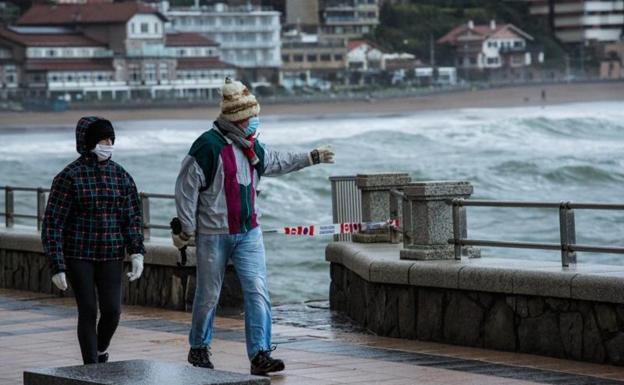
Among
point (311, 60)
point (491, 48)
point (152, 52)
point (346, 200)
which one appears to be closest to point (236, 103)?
point (346, 200)

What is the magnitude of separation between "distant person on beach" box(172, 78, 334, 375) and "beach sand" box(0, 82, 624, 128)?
11986 cm

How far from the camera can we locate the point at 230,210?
10102 mm

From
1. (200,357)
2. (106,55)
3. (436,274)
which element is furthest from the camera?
(106,55)

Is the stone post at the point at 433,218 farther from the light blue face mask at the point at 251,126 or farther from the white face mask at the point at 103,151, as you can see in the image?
the white face mask at the point at 103,151

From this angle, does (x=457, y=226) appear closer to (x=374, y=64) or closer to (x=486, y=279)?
(x=486, y=279)

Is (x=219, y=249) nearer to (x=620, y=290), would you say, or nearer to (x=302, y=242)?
(x=620, y=290)

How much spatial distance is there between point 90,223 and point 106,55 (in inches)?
5739

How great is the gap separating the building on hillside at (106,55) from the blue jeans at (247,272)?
133 metres

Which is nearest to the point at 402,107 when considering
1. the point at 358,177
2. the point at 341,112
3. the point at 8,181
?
the point at 341,112

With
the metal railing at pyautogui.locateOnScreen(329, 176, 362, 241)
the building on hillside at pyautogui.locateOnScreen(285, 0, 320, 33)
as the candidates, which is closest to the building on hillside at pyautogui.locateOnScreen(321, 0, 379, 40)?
the building on hillside at pyautogui.locateOnScreen(285, 0, 320, 33)

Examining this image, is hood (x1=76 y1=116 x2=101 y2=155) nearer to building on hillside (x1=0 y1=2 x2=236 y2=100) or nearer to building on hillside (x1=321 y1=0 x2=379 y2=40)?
building on hillside (x1=0 y1=2 x2=236 y2=100)

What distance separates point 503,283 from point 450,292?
2.08 ft

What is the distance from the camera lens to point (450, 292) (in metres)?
11.9

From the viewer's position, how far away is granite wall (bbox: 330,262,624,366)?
10688mm
